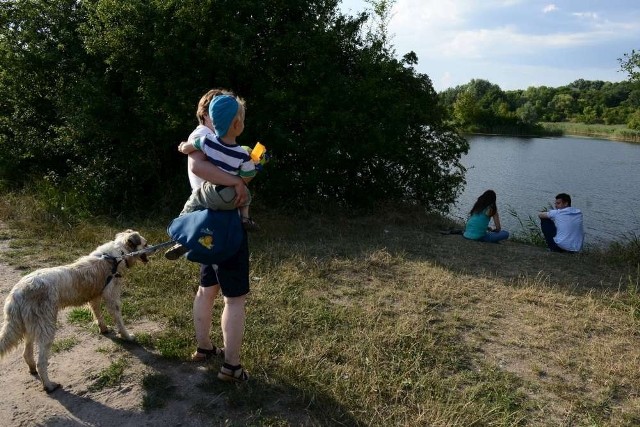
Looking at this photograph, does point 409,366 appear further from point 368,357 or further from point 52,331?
point 52,331

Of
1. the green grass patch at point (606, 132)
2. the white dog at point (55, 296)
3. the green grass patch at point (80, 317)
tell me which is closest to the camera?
the white dog at point (55, 296)

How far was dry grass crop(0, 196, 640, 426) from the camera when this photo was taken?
340cm

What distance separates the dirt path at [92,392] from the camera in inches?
124

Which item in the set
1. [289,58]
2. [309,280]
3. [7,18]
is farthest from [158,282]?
[7,18]

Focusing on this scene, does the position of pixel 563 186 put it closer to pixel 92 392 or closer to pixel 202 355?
pixel 202 355

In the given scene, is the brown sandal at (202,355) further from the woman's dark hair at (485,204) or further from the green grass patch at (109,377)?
the woman's dark hair at (485,204)

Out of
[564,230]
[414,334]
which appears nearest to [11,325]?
[414,334]

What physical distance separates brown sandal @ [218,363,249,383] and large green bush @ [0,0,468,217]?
5.54 meters

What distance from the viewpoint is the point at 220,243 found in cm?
311

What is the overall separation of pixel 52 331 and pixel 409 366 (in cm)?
268

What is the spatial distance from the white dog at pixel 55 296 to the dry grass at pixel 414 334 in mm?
565

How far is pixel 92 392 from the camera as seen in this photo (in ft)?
11.2

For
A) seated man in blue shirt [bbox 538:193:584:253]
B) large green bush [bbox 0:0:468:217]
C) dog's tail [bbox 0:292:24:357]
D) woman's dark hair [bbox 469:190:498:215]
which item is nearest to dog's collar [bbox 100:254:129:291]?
dog's tail [bbox 0:292:24:357]

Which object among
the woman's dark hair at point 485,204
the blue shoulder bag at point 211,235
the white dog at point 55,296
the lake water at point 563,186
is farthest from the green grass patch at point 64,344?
the lake water at point 563,186
